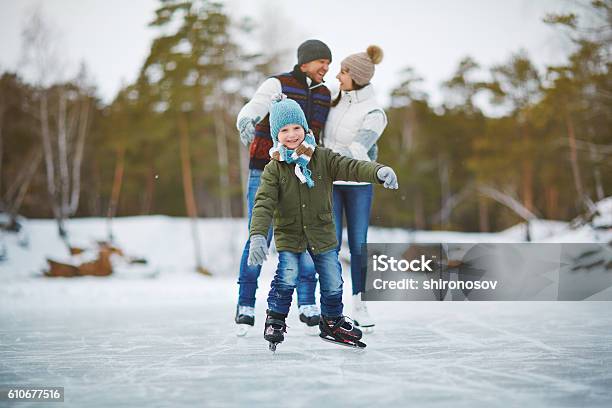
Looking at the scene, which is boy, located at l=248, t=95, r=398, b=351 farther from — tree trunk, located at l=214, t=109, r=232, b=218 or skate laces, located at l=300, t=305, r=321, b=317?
tree trunk, located at l=214, t=109, r=232, b=218

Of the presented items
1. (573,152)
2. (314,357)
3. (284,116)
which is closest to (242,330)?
(314,357)

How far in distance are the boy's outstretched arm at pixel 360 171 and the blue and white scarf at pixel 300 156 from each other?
13 cm

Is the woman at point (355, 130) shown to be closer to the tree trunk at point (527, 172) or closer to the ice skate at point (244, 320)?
the ice skate at point (244, 320)

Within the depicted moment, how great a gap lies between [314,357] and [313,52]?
1.52 m

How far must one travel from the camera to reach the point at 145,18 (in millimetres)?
11938

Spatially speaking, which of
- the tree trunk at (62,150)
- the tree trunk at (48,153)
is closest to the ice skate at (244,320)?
the tree trunk at (48,153)

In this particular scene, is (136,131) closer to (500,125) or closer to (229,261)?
(229,261)

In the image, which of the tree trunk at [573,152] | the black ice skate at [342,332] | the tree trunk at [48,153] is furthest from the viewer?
the tree trunk at [48,153]

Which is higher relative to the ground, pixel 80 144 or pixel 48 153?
pixel 80 144

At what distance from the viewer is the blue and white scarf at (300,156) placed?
2363mm

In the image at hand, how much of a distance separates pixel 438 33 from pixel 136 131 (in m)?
7.82

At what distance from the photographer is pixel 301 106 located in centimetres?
292

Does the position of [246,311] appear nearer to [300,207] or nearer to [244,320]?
[244,320]

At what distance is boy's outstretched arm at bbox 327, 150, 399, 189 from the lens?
2246 mm
